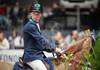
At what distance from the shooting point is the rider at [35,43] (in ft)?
33.4

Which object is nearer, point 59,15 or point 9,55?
point 9,55

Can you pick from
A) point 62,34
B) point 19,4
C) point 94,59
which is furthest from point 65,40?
point 94,59

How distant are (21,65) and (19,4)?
37.1 ft

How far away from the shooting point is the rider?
10.2 m

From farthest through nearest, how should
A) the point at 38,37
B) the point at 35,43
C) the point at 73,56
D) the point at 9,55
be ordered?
the point at 9,55
the point at 73,56
the point at 35,43
the point at 38,37

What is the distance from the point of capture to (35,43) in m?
10.2

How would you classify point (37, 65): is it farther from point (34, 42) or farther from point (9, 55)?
point (9, 55)

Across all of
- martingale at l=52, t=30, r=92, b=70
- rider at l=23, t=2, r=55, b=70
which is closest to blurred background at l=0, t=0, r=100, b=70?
martingale at l=52, t=30, r=92, b=70

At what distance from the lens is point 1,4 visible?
22.5 m

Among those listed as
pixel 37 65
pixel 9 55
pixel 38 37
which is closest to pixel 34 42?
pixel 38 37

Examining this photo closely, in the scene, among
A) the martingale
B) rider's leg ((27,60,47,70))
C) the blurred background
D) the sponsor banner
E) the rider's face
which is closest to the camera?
the rider's face

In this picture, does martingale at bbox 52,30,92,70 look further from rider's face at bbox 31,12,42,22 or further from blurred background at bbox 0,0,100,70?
blurred background at bbox 0,0,100,70

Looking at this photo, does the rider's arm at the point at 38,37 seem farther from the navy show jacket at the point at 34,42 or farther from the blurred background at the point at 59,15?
the blurred background at the point at 59,15

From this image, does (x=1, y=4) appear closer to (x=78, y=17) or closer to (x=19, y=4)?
(x=19, y=4)
